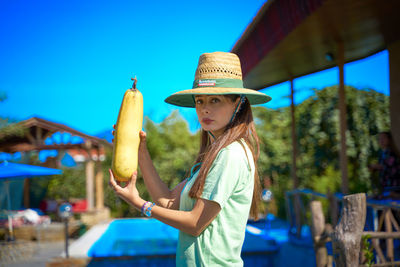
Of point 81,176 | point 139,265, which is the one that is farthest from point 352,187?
point 81,176

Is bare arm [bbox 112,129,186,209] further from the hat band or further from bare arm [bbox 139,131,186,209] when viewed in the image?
the hat band

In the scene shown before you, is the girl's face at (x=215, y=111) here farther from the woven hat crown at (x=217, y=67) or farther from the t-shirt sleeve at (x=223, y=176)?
the t-shirt sleeve at (x=223, y=176)

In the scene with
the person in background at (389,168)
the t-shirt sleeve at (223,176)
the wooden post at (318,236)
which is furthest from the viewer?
the person in background at (389,168)

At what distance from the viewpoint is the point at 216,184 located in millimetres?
1465

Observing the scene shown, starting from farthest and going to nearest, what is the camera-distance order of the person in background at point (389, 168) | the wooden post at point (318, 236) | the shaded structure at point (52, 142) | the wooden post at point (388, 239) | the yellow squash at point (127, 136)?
the shaded structure at point (52, 142)
the person in background at point (389, 168)
the wooden post at point (388, 239)
the wooden post at point (318, 236)
the yellow squash at point (127, 136)

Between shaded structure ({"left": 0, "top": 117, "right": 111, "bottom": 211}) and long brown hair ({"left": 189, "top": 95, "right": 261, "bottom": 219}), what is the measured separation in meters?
12.4

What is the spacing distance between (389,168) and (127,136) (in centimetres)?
427

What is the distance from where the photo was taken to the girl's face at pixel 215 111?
171 centimetres

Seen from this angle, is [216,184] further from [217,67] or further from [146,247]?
[146,247]

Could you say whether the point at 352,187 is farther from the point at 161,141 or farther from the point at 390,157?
the point at 161,141

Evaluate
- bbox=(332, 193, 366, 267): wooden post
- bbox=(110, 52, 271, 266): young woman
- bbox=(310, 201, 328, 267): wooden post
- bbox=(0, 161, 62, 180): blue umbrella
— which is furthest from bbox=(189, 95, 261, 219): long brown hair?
bbox=(0, 161, 62, 180): blue umbrella

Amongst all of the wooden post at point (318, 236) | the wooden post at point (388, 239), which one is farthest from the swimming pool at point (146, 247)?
the wooden post at point (318, 236)

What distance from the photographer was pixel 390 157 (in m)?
5.09

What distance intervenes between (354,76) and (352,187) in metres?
5.18
